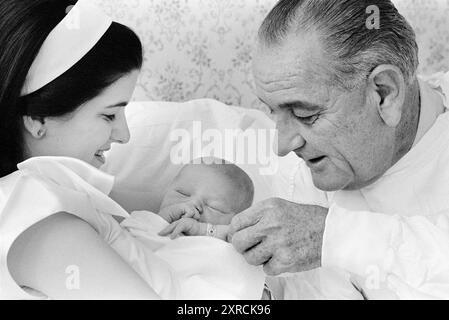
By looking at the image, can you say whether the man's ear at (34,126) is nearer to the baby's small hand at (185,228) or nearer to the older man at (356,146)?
the baby's small hand at (185,228)

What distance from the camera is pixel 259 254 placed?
1.54 meters

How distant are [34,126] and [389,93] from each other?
34.0 inches

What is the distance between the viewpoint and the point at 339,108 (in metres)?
1.66

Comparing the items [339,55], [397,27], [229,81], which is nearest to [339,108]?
[339,55]

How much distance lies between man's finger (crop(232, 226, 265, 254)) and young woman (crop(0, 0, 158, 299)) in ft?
0.78

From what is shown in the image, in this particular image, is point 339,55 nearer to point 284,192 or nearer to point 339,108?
point 339,108

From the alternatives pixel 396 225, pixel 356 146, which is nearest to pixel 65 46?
pixel 356 146

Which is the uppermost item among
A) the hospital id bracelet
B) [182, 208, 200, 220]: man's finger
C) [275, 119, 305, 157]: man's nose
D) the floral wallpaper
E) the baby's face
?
the floral wallpaper

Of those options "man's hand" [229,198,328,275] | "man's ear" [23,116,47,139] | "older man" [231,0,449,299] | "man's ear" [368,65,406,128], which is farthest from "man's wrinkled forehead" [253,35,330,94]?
"man's ear" [23,116,47,139]

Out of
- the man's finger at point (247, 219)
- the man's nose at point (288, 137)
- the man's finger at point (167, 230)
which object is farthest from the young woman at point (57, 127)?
the man's nose at point (288, 137)

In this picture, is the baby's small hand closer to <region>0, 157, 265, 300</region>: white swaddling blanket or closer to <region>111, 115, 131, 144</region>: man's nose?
<region>0, 157, 265, 300</region>: white swaddling blanket

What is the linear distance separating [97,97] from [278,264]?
571 mm

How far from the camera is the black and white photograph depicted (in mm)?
1426

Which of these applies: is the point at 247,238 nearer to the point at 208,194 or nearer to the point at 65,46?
the point at 208,194
